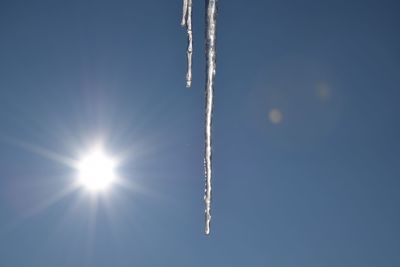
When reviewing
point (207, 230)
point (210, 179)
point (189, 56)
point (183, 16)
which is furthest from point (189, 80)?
point (207, 230)

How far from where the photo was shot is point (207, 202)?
40.8 ft

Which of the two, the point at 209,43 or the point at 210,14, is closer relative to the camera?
the point at 210,14

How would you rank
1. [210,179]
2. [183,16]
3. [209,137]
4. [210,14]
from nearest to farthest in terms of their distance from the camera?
[210,14] < [183,16] < [209,137] < [210,179]

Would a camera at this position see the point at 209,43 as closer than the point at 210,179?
Yes

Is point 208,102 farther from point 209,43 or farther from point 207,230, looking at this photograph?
point 207,230

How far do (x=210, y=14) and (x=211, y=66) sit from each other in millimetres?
1145

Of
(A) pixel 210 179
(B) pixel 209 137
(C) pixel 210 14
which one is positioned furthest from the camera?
(A) pixel 210 179

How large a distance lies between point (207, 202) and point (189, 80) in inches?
124

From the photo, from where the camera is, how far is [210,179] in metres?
12.1

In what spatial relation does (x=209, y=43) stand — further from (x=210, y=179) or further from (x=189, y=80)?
(x=210, y=179)

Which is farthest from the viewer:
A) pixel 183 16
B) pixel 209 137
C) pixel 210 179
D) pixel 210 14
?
pixel 210 179

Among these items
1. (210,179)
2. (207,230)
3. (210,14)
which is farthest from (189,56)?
(207,230)

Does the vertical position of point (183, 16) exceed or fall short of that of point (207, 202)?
it exceeds it

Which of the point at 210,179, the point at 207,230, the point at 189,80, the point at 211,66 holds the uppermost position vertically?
the point at 189,80
